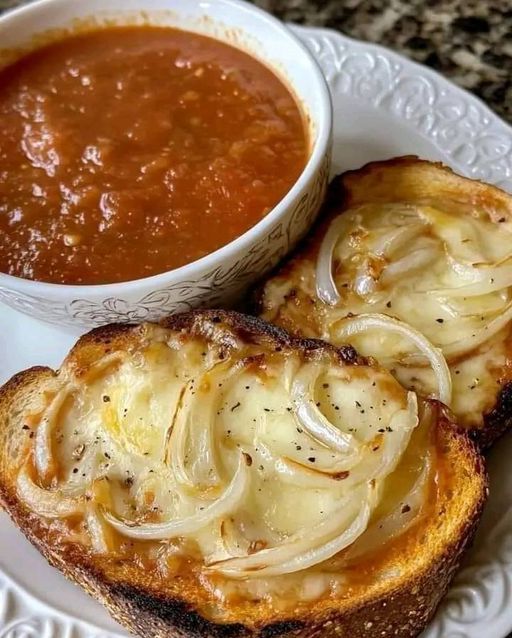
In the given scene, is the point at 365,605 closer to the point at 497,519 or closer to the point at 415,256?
the point at 497,519

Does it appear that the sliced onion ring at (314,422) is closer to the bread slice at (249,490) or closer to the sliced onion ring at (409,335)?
the bread slice at (249,490)

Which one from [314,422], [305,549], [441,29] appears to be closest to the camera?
[305,549]

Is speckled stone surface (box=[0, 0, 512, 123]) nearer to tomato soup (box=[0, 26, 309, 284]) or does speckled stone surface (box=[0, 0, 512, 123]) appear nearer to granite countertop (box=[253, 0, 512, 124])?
granite countertop (box=[253, 0, 512, 124])

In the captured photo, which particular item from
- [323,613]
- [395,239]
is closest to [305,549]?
[323,613]

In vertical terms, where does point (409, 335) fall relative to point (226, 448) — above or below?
above

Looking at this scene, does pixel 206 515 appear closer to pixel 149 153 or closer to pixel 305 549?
pixel 305 549

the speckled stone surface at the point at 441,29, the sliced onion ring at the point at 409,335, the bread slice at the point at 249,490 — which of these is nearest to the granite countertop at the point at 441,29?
the speckled stone surface at the point at 441,29

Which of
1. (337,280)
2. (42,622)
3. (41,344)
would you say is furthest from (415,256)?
(42,622)

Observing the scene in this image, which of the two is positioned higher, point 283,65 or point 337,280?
point 283,65
